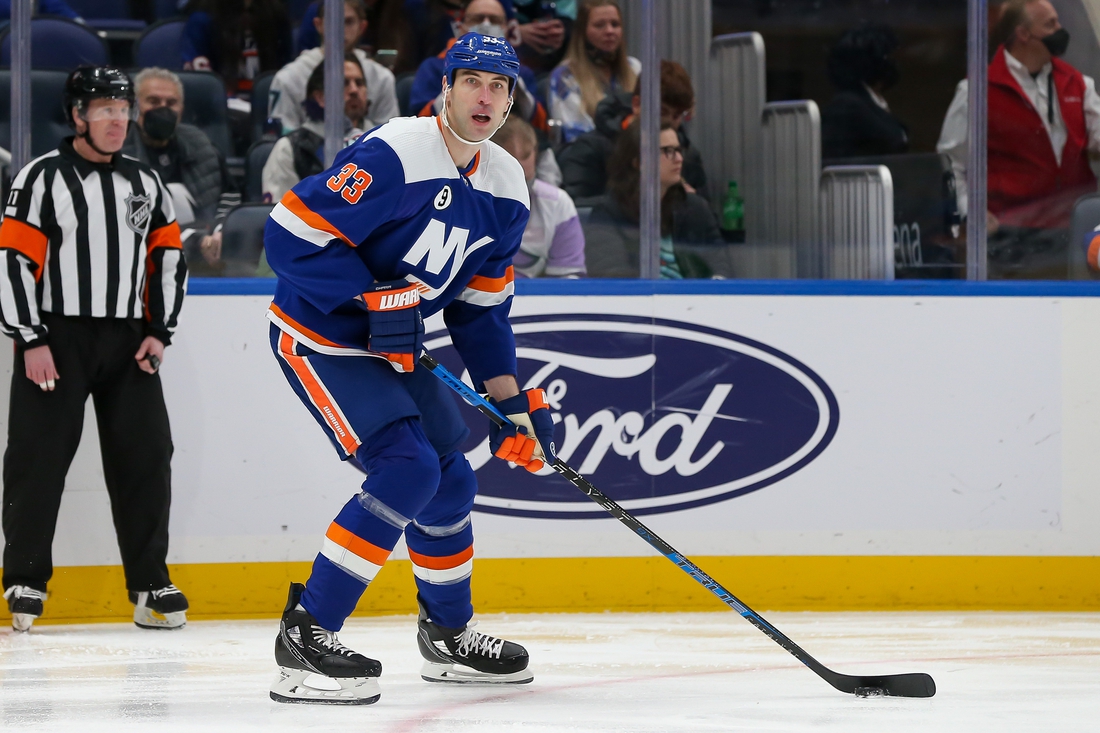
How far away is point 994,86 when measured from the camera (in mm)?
3859

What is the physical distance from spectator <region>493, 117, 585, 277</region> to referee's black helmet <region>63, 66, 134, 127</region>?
38.9 inches

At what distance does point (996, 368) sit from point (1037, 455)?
26cm

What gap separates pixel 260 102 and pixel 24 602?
1.44 m

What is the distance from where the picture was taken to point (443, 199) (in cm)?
246

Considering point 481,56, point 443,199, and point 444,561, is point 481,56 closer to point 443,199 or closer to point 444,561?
point 443,199

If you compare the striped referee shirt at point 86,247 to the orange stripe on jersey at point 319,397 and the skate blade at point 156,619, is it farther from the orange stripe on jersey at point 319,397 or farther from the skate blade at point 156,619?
the orange stripe on jersey at point 319,397

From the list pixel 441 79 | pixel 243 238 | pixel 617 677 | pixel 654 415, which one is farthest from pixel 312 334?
pixel 441 79

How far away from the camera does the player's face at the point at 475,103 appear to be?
2.45 metres

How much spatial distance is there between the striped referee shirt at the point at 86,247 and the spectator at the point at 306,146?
326 mm

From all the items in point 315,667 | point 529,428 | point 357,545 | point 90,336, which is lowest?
point 315,667

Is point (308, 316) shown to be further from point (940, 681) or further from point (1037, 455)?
point (1037, 455)

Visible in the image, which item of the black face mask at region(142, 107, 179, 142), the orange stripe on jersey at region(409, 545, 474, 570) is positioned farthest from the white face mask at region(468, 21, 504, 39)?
the orange stripe on jersey at region(409, 545, 474, 570)

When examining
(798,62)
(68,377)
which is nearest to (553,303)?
(798,62)

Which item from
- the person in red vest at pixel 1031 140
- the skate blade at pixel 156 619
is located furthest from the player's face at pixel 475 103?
the person in red vest at pixel 1031 140
